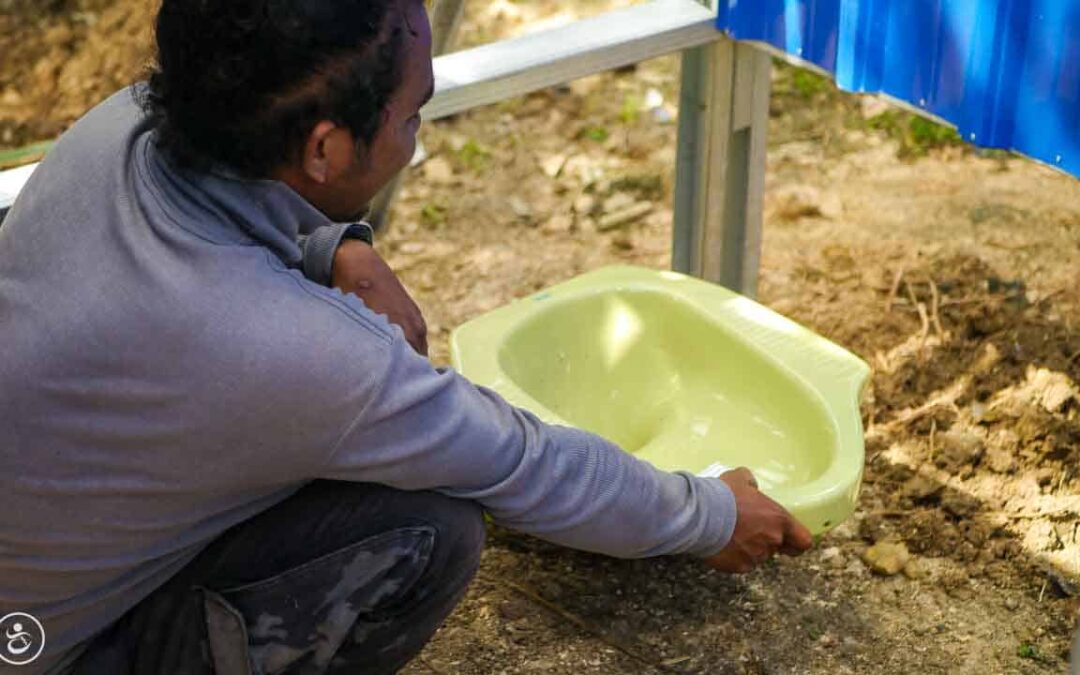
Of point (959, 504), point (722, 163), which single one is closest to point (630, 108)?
point (722, 163)

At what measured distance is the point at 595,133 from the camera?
3721 mm

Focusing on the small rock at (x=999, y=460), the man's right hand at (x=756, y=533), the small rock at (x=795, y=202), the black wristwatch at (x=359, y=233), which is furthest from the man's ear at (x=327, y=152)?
the small rock at (x=795, y=202)

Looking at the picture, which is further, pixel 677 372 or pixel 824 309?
pixel 824 309

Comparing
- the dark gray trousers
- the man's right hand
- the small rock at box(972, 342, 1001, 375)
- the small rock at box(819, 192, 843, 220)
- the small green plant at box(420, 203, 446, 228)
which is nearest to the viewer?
the dark gray trousers

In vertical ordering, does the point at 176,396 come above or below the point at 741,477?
above

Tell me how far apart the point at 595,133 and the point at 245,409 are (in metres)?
2.39

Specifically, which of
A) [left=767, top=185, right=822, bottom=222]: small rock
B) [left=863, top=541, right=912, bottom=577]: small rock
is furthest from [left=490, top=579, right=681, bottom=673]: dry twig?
[left=767, top=185, right=822, bottom=222]: small rock

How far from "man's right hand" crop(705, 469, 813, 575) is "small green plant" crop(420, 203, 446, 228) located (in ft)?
5.54

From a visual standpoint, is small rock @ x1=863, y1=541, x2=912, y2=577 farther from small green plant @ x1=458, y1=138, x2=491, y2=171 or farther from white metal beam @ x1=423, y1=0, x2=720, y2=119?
small green plant @ x1=458, y1=138, x2=491, y2=171

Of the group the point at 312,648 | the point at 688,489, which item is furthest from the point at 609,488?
the point at 312,648

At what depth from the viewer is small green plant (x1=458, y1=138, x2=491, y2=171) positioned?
11.9 ft

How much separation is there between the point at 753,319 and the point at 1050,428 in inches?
22.6

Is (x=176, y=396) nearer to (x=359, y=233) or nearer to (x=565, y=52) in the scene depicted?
(x=359, y=233)

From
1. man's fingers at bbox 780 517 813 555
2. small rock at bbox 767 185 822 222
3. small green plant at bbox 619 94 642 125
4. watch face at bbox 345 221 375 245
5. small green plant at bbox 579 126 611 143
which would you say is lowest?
small rock at bbox 767 185 822 222
